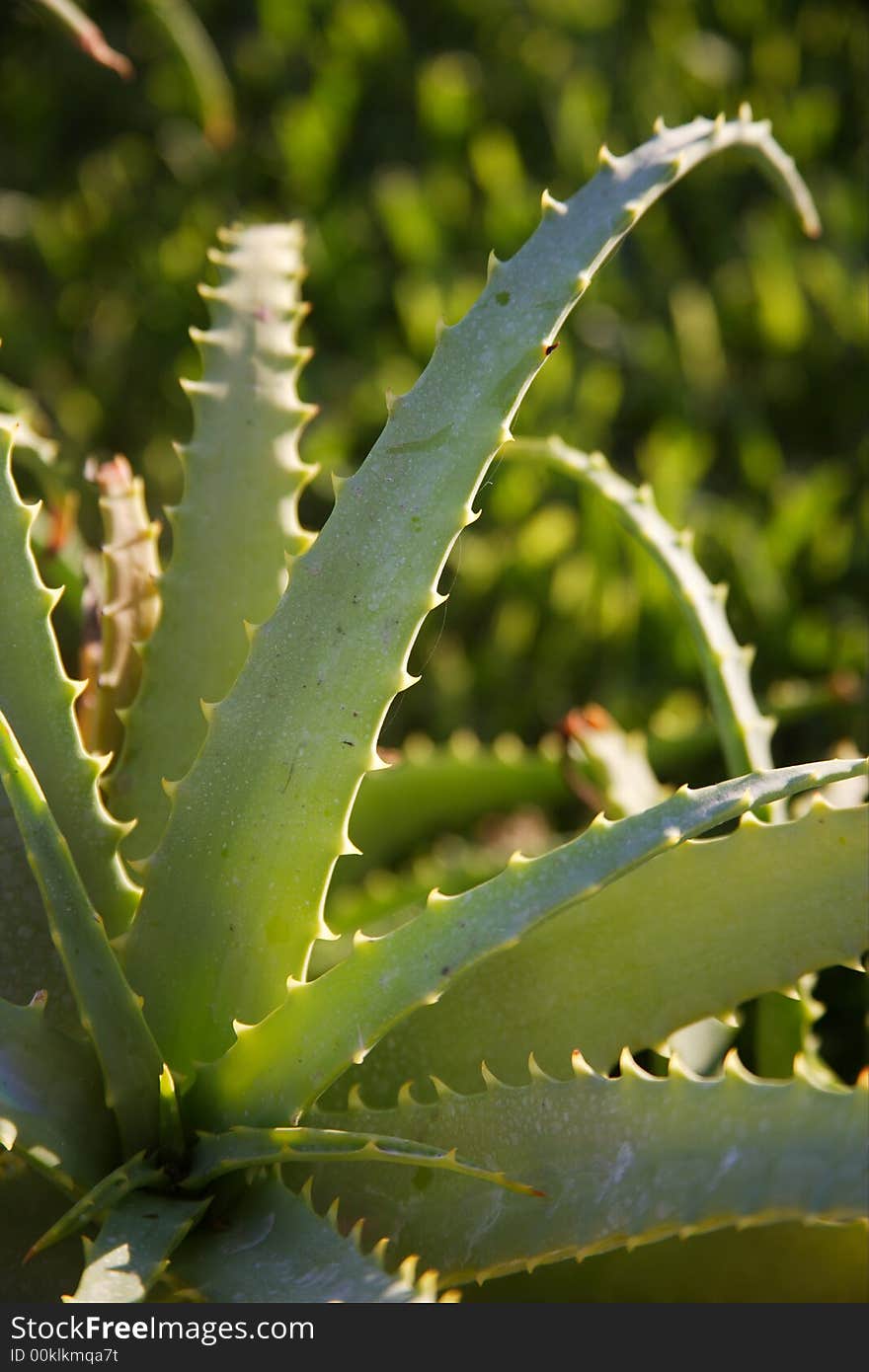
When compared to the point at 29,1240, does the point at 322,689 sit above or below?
above

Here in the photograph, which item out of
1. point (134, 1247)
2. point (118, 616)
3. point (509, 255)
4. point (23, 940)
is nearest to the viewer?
point (134, 1247)

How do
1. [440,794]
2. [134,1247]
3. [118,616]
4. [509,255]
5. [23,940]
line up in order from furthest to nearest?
[509,255] < [440,794] < [118,616] < [23,940] < [134,1247]

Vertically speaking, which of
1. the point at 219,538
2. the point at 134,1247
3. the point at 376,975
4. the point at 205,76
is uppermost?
the point at 205,76

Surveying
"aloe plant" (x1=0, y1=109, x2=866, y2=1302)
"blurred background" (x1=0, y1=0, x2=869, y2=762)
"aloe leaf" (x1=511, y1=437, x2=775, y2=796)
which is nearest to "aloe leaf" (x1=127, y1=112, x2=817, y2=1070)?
"aloe plant" (x1=0, y1=109, x2=866, y2=1302)

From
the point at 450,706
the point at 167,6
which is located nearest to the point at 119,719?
the point at 450,706

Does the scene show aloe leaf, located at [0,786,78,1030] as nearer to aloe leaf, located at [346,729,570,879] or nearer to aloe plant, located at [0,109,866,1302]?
aloe plant, located at [0,109,866,1302]

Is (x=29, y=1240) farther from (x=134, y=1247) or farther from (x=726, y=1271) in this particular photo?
(x=726, y=1271)

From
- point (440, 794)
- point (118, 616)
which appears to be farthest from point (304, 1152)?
point (440, 794)
